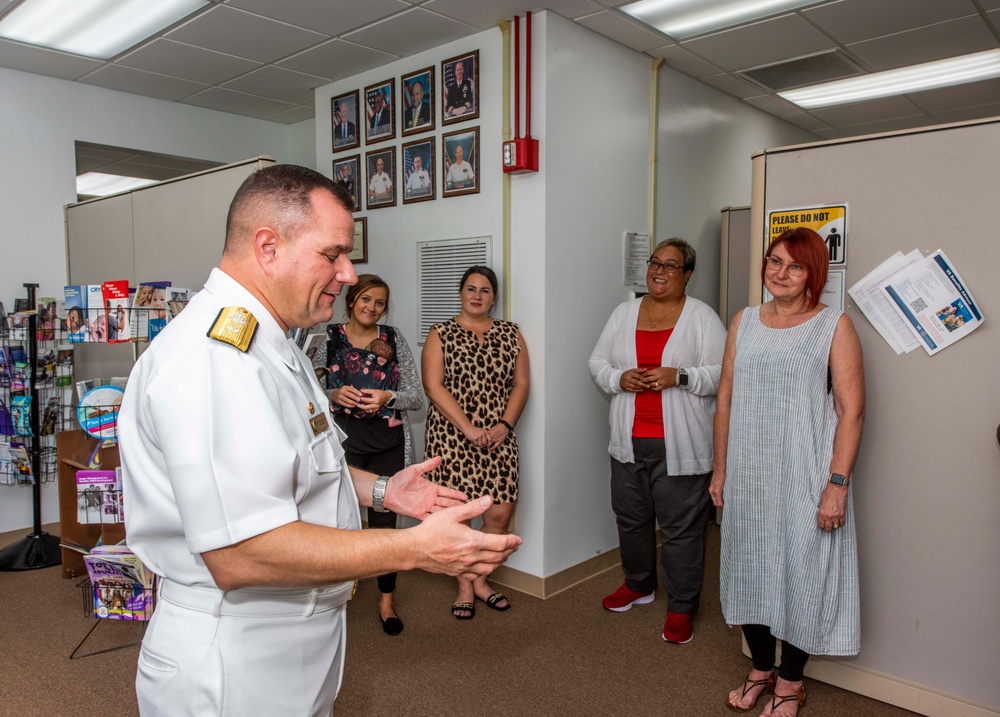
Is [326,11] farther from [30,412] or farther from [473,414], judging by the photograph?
[30,412]

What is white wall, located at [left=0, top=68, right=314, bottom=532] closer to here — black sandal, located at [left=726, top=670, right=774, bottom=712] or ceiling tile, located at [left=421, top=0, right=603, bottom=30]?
ceiling tile, located at [left=421, top=0, right=603, bottom=30]

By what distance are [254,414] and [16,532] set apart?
4262 millimetres

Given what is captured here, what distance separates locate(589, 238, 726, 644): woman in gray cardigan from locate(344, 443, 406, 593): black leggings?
0.99 meters

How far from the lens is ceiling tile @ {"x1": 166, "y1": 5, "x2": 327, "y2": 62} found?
3.51 metres

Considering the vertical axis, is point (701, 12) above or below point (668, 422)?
above

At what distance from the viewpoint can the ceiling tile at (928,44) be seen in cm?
371

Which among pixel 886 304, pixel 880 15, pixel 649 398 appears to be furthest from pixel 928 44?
pixel 649 398

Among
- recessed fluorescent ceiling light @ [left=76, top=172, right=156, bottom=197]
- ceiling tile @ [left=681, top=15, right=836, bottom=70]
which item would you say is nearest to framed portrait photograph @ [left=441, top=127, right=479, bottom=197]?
ceiling tile @ [left=681, top=15, right=836, bottom=70]

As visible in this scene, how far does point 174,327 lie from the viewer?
3.84 ft

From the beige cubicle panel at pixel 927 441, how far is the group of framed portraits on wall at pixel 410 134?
5.74 feet

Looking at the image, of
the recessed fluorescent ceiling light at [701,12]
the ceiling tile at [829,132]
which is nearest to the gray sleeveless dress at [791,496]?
the recessed fluorescent ceiling light at [701,12]

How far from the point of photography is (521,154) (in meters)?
3.42

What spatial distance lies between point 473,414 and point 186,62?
8.82 feet

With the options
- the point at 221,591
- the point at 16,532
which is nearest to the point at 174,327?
the point at 221,591
